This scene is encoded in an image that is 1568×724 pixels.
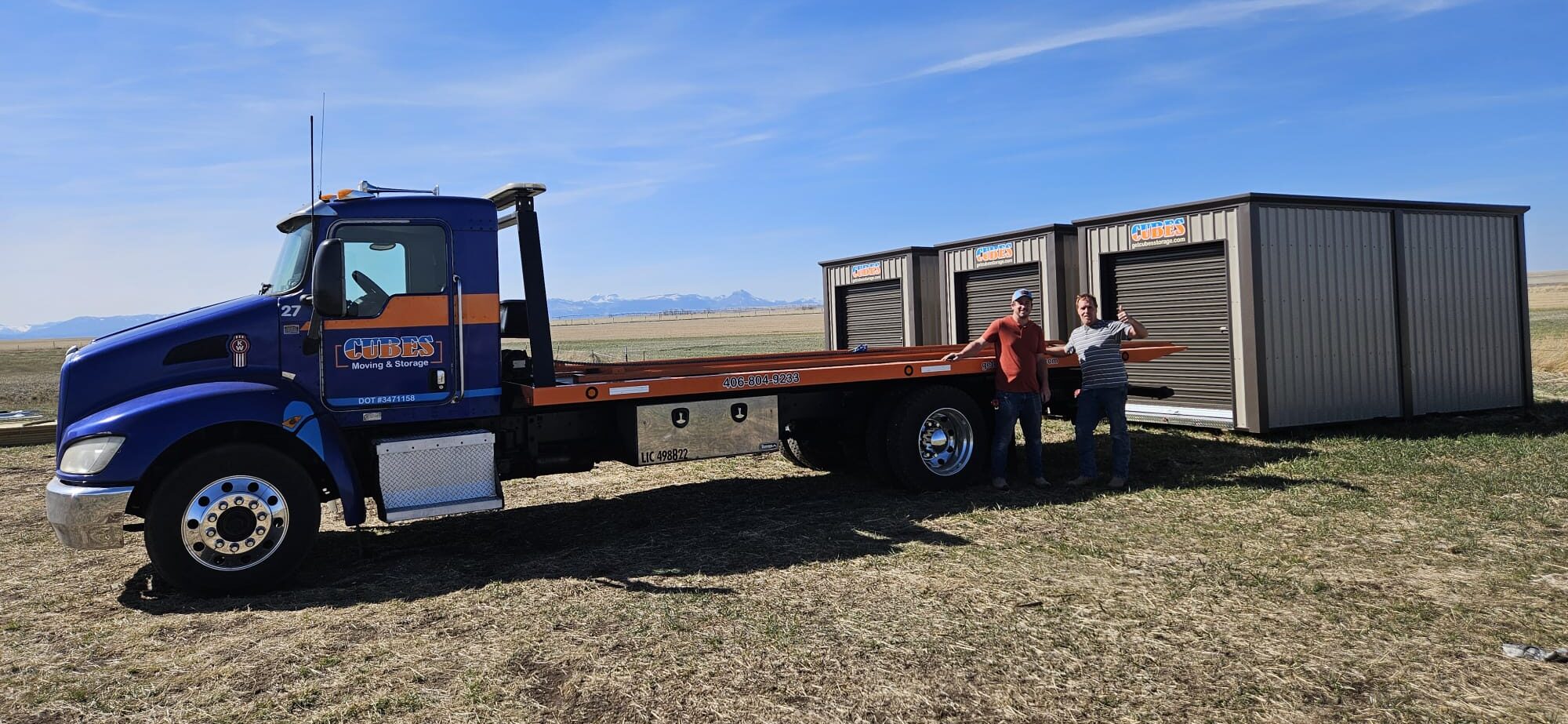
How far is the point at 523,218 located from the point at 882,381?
3.32m

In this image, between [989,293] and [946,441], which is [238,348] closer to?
[946,441]

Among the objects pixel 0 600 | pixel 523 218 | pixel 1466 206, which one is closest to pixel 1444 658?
pixel 523 218

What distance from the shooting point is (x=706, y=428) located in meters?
7.96

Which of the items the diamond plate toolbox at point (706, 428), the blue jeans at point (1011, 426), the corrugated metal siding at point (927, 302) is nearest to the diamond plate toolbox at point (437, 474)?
the diamond plate toolbox at point (706, 428)

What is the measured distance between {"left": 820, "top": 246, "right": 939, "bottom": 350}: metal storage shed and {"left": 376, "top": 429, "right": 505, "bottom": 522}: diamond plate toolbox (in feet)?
34.3

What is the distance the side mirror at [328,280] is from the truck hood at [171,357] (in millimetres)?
397

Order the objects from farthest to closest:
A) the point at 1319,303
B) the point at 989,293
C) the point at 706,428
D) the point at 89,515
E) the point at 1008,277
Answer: the point at 989,293
the point at 1008,277
the point at 1319,303
the point at 706,428
the point at 89,515

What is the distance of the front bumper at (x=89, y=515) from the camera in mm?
5789

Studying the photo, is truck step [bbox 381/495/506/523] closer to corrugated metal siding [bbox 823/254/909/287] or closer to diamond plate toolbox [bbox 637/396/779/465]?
diamond plate toolbox [bbox 637/396/779/465]

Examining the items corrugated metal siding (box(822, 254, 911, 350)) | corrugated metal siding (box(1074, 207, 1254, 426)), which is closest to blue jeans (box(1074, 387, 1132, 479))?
corrugated metal siding (box(1074, 207, 1254, 426))

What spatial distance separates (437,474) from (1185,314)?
906 cm

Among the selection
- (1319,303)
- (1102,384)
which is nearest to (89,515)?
(1102,384)

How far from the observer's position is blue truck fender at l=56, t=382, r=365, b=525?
586 centimetres

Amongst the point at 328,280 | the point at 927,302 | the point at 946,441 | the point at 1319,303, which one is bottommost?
the point at 946,441
